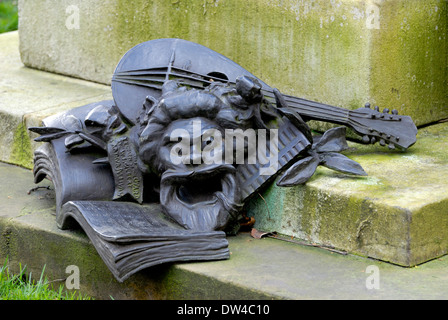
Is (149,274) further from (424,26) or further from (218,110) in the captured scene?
(424,26)

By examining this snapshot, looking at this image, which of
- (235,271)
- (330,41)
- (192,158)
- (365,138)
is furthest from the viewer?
(330,41)

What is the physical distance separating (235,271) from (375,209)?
2.05ft

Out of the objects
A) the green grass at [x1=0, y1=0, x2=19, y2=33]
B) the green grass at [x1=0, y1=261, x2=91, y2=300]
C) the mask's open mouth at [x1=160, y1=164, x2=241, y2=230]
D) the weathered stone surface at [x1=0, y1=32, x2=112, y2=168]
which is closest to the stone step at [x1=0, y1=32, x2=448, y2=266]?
the mask's open mouth at [x1=160, y1=164, x2=241, y2=230]

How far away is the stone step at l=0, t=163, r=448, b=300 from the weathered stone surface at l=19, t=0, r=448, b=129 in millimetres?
1037

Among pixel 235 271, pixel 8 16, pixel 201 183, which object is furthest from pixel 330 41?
pixel 8 16

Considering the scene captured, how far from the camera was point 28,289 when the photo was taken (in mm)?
3721

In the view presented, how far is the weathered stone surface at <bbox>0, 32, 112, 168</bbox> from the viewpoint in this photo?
189 inches

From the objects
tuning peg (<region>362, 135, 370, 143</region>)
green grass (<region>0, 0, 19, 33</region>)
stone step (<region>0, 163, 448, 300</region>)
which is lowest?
stone step (<region>0, 163, 448, 300</region>)

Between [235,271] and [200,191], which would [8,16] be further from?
[235,271]

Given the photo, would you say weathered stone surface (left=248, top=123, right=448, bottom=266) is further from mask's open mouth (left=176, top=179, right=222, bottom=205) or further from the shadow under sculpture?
mask's open mouth (left=176, top=179, right=222, bottom=205)

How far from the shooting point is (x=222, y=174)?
3.63 m

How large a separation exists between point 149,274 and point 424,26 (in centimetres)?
199

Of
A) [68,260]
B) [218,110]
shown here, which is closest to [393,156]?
[218,110]

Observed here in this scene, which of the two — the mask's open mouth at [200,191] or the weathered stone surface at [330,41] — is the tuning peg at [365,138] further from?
the mask's open mouth at [200,191]
